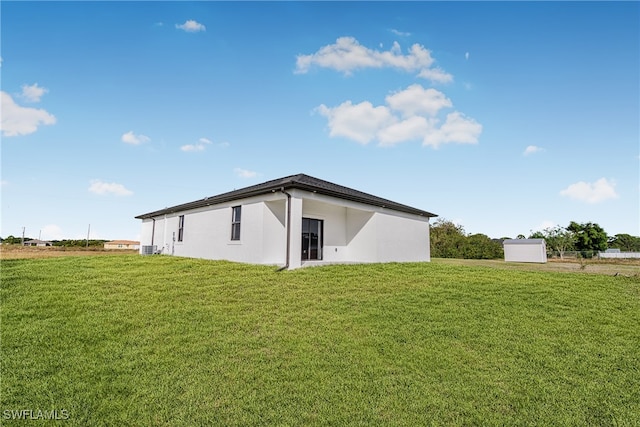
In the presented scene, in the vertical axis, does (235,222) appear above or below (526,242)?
above

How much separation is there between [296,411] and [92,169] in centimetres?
1783

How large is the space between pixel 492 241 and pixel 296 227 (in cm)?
2859

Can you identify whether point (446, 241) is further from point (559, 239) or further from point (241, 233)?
point (241, 233)

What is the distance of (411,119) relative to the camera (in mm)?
15734

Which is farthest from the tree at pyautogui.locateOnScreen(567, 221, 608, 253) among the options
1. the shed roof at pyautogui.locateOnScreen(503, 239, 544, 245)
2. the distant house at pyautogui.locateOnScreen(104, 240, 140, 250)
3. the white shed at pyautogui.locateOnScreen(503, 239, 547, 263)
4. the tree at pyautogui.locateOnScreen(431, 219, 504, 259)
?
the distant house at pyautogui.locateOnScreen(104, 240, 140, 250)

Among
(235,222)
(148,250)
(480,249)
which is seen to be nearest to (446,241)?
(480,249)

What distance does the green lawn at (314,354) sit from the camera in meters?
3.45

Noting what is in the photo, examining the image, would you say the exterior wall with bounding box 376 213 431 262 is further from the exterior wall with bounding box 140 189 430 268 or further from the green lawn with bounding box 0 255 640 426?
the green lawn with bounding box 0 255 640 426

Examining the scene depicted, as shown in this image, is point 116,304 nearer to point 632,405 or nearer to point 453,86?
point 632,405

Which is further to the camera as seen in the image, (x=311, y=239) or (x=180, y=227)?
(x=180, y=227)

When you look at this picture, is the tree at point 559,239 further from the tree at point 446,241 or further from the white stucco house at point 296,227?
the white stucco house at point 296,227

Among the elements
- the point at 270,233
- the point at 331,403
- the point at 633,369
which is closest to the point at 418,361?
the point at 331,403

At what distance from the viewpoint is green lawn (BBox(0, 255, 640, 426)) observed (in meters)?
3.45

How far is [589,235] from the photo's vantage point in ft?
148
